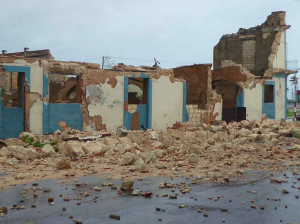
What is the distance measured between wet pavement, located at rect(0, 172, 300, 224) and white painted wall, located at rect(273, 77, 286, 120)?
770 inches

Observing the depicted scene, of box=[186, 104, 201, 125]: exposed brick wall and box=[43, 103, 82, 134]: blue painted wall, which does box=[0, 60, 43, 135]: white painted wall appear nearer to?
box=[43, 103, 82, 134]: blue painted wall

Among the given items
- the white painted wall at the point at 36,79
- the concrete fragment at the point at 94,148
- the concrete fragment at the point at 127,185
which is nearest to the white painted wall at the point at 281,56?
the white painted wall at the point at 36,79

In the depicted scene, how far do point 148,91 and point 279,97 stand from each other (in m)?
12.0

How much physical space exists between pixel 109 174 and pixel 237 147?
489cm

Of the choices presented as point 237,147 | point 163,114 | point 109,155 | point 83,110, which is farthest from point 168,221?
point 163,114

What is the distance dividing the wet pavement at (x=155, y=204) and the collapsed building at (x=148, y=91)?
770 cm

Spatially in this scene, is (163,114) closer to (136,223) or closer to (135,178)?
(135,178)

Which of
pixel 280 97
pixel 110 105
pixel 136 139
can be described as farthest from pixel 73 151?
pixel 280 97

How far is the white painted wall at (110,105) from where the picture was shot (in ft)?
50.6

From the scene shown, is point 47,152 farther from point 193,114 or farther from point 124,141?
point 193,114

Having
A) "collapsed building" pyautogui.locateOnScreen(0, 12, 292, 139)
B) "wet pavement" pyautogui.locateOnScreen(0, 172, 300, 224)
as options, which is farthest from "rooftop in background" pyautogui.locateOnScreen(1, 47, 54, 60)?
"wet pavement" pyautogui.locateOnScreen(0, 172, 300, 224)

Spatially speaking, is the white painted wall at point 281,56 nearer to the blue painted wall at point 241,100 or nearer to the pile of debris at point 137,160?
the blue painted wall at point 241,100

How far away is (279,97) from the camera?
25.5 m

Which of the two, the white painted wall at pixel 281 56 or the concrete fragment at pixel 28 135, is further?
the white painted wall at pixel 281 56
